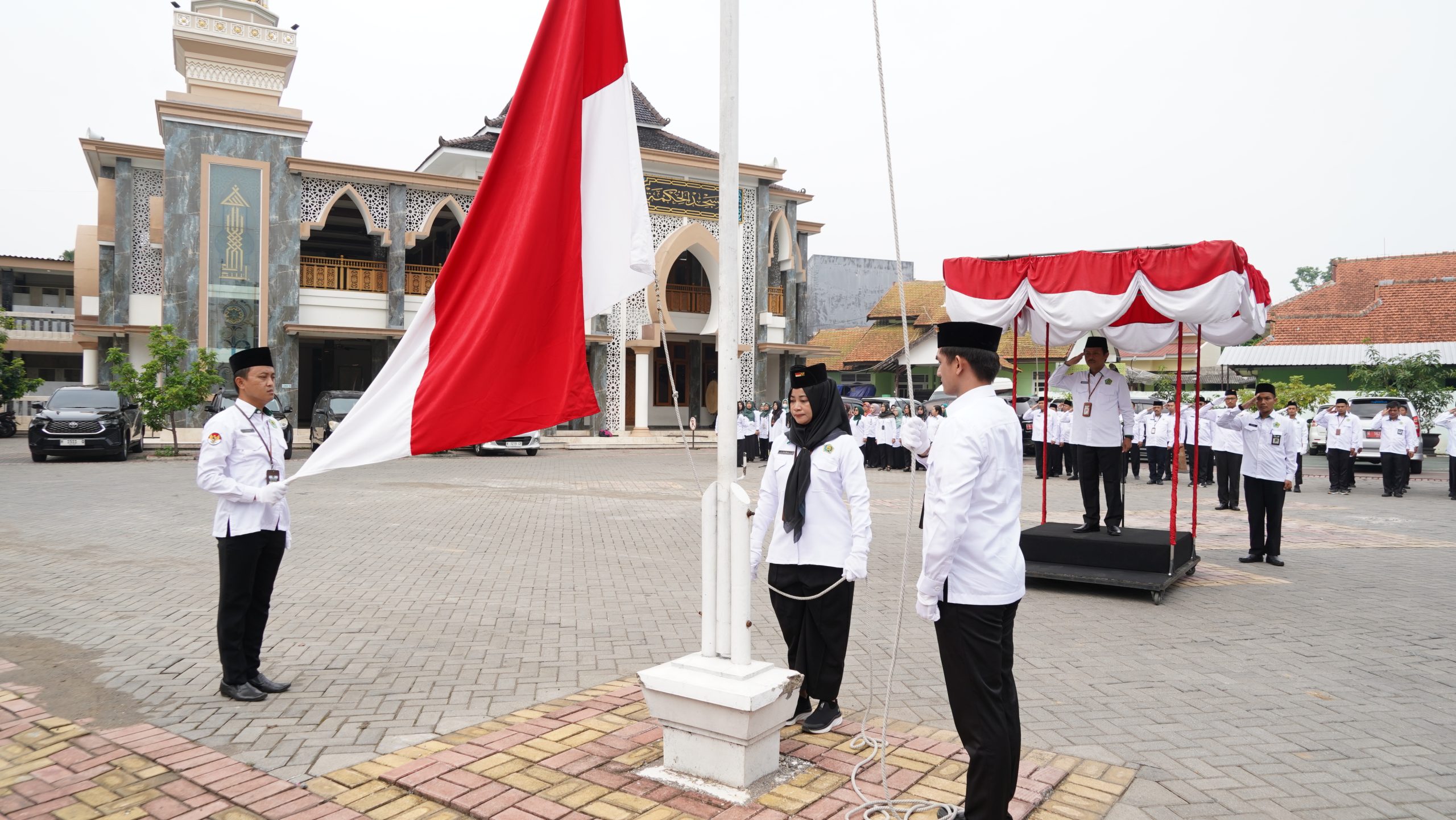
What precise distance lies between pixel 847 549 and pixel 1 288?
A: 43.5 m

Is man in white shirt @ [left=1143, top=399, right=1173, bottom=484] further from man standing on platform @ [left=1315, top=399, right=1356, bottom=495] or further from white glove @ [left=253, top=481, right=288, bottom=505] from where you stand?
white glove @ [left=253, top=481, right=288, bottom=505]

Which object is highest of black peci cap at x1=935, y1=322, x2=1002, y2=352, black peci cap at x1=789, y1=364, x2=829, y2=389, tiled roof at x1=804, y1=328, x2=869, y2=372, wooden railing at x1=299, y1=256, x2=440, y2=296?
wooden railing at x1=299, y1=256, x2=440, y2=296

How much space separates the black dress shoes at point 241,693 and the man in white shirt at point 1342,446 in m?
17.6

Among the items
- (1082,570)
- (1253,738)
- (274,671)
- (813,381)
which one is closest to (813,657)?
(813,381)

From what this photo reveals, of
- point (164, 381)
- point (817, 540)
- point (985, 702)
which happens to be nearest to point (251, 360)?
point (817, 540)

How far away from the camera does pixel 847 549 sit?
430cm

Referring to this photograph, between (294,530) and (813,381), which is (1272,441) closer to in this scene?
(813,381)

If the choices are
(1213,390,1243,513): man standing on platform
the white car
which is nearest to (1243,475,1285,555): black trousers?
(1213,390,1243,513): man standing on platform

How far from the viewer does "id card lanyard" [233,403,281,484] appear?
5000mm

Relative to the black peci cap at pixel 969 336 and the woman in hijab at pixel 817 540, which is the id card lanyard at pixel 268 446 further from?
the black peci cap at pixel 969 336

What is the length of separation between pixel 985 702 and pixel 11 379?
35243mm

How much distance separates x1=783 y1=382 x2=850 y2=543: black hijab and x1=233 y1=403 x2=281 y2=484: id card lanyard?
111 inches

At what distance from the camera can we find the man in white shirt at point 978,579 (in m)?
3.16

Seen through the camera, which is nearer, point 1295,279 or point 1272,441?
point 1272,441
